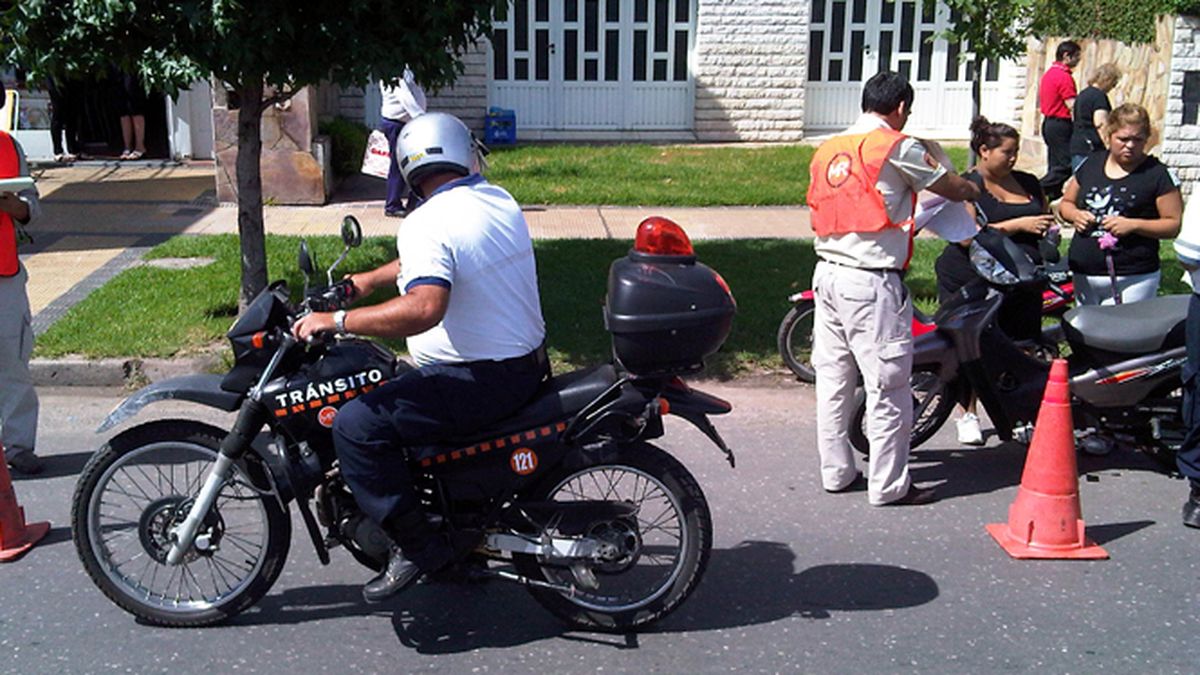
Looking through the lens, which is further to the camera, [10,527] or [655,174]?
[655,174]

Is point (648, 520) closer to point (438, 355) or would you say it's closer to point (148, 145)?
point (438, 355)

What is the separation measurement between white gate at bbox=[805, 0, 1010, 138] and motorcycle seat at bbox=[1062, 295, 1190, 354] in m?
12.4

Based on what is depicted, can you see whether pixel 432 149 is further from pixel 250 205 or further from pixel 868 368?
pixel 250 205

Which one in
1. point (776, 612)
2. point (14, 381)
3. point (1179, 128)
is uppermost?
point (1179, 128)

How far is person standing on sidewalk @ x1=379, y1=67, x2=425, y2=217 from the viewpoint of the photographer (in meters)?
11.7

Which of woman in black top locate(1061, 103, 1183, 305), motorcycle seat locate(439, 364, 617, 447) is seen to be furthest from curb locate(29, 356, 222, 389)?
woman in black top locate(1061, 103, 1183, 305)

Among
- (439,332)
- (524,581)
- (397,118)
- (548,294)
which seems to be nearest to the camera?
(439,332)

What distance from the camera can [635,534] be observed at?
468cm

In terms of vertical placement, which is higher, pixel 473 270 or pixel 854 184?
pixel 854 184

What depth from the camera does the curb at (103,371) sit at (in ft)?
25.2

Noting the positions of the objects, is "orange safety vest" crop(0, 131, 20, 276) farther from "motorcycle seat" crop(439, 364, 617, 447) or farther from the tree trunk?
"motorcycle seat" crop(439, 364, 617, 447)

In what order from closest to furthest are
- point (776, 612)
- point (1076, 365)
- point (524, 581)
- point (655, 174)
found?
point (524, 581), point (776, 612), point (1076, 365), point (655, 174)

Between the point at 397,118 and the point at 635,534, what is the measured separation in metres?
A: 8.02

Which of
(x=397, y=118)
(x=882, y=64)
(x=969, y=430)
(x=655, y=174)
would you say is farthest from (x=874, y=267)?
(x=882, y=64)
